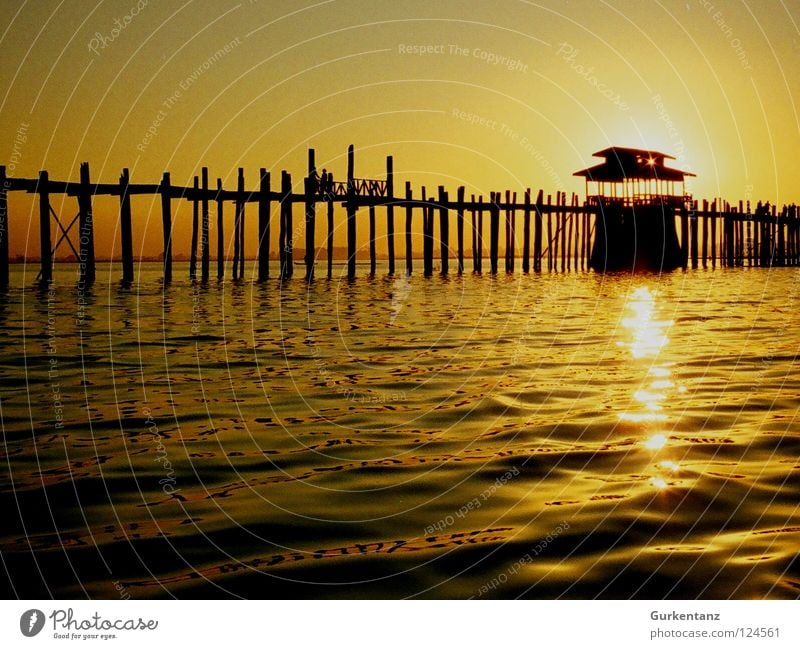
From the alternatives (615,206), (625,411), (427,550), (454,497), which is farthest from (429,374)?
(615,206)

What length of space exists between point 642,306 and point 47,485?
60.2 ft

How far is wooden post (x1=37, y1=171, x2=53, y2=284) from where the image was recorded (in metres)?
27.8

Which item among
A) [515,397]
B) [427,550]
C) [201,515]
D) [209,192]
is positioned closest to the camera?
[427,550]

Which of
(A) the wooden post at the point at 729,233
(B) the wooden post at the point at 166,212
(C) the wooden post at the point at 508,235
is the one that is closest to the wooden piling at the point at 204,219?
(B) the wooden post at the point at 166,212

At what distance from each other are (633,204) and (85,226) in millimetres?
30910

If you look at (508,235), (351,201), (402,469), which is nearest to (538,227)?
(508,235)

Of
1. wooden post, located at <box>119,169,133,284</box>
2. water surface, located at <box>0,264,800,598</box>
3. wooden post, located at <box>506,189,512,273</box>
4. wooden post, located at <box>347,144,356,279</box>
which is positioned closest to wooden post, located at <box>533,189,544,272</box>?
wooden post, located at <box>506,189,512,273</box>

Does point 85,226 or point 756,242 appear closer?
point 85,226

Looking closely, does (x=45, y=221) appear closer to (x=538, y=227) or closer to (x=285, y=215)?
(x=285, y=215)

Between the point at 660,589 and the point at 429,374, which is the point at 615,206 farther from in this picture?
the point at 660,589

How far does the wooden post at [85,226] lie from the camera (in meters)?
29.5

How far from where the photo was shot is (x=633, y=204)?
51.0 m

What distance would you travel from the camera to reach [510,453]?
673cm

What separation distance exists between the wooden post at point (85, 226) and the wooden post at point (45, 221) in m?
1.18
